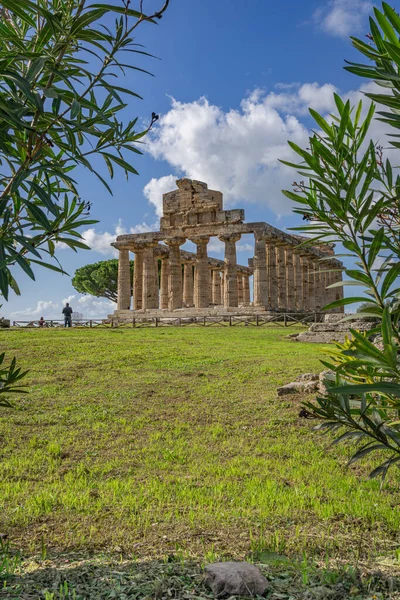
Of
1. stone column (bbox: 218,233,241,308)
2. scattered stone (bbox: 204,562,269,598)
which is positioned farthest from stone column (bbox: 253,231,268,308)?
scattered stone (bbox: 204,562,269,598)

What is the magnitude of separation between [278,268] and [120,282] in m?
14.2

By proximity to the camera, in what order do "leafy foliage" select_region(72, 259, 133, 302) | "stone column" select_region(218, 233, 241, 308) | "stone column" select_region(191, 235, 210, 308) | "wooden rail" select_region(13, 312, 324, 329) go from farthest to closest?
"leafy foliage" select_region(72, 259, 133, 302)
"stone column" select_region(191, 235, 210, 308)
"stone column" select_region(218, 233, 241, 308)
"wooden rail" select_region(13, 312, 324, 329)

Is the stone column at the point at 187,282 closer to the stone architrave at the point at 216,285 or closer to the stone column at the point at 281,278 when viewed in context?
the stone architrave at the point at 216,285

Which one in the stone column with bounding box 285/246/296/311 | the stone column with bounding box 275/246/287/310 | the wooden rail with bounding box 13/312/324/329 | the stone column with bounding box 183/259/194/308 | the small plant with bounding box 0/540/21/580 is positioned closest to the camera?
the small plant with bounding box 0/540/21/580

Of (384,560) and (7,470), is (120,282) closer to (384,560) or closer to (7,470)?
(7,470)

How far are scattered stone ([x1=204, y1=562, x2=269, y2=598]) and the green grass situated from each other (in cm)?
60

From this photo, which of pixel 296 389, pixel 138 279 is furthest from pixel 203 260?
pixel 296 389

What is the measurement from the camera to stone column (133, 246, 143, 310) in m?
45.4

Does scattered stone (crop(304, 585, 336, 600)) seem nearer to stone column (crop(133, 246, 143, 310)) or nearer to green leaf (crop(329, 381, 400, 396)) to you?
green leaf (crop(329, 381, 400, 396))

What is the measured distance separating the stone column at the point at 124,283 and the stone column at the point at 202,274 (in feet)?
21.9

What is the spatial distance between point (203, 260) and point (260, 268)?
532cm

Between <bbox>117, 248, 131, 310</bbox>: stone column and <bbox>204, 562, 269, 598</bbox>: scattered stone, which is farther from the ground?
<bbox>117, 248, 131, 310</bbox>: stone column

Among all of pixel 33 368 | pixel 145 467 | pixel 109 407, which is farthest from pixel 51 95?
pixel 33 368

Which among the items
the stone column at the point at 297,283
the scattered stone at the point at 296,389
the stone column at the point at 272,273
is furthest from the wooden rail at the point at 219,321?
the scattered stone at the point at 296,389
